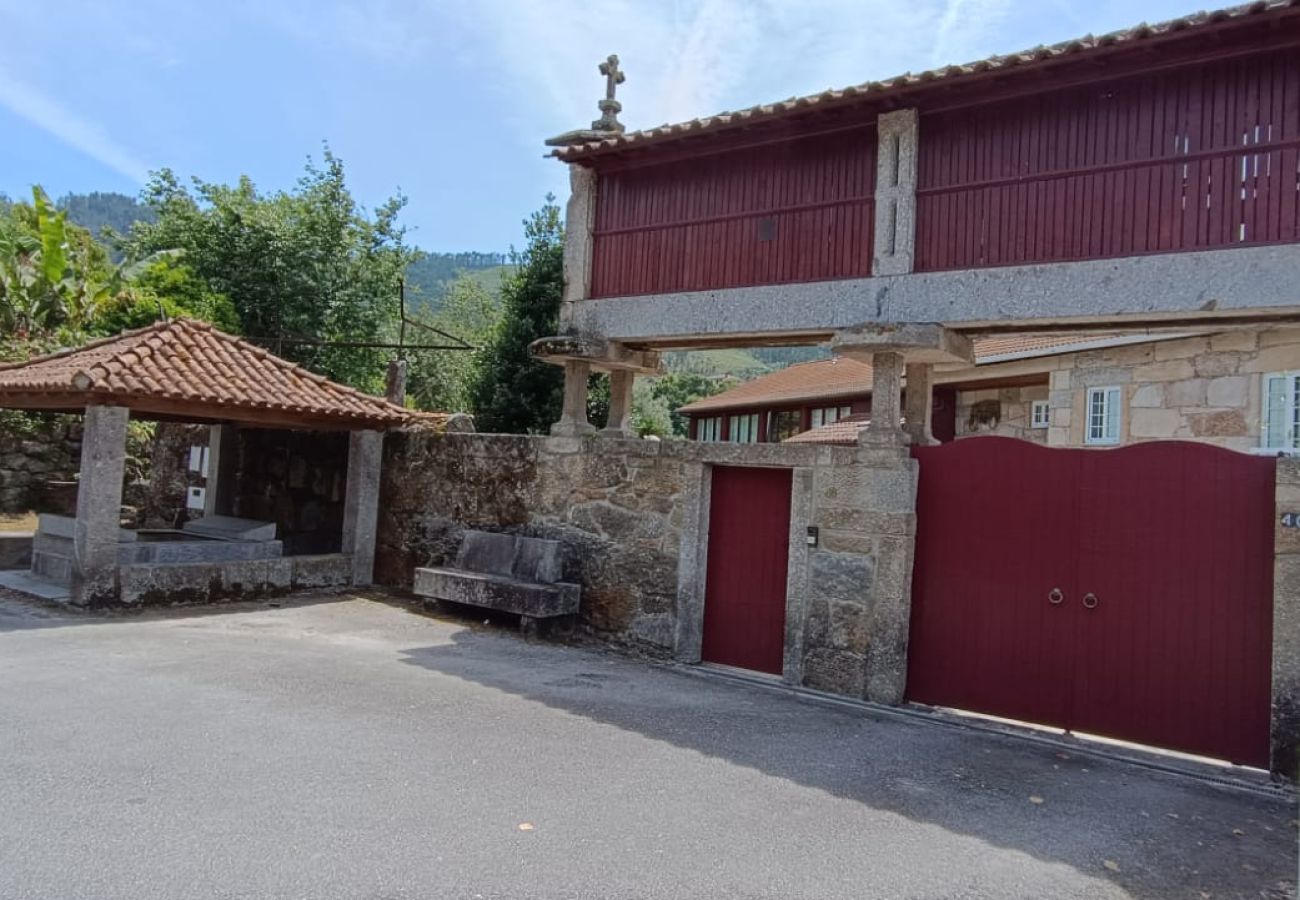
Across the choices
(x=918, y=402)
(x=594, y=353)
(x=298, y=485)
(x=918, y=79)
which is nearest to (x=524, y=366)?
(x=298, y=485)

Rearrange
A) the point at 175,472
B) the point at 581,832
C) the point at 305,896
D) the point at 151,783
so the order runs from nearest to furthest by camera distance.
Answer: the point at 305,896 → the point at 581,832 → the point at 151,783 → the point at 175,472

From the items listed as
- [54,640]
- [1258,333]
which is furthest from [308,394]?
[1258,333]

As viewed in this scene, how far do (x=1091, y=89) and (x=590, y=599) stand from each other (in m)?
6.41

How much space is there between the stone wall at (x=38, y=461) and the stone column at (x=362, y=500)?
27.2 ft

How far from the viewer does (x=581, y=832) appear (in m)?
4.14

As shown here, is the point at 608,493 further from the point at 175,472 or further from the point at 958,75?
the point at 175,472

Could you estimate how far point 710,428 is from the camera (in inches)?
1265

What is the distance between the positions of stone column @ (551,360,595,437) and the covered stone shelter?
2.85 metres

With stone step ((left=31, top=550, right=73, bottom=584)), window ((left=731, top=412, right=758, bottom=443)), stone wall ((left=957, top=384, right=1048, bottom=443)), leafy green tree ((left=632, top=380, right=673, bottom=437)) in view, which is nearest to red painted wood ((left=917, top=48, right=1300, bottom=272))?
stone wall ((left=957, top=384, right=1048, bottom=443))

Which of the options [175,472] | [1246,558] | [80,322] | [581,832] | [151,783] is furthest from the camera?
[80,322]

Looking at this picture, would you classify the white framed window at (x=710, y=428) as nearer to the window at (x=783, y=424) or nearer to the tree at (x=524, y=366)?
the window at (x=783, y=424)

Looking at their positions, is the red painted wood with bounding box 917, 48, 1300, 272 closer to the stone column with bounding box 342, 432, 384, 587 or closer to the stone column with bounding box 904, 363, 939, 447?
the stone column with bounding box 904, 363, 939, 447

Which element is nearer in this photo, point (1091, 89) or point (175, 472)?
point (1091, 89)

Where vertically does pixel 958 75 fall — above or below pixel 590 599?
above
